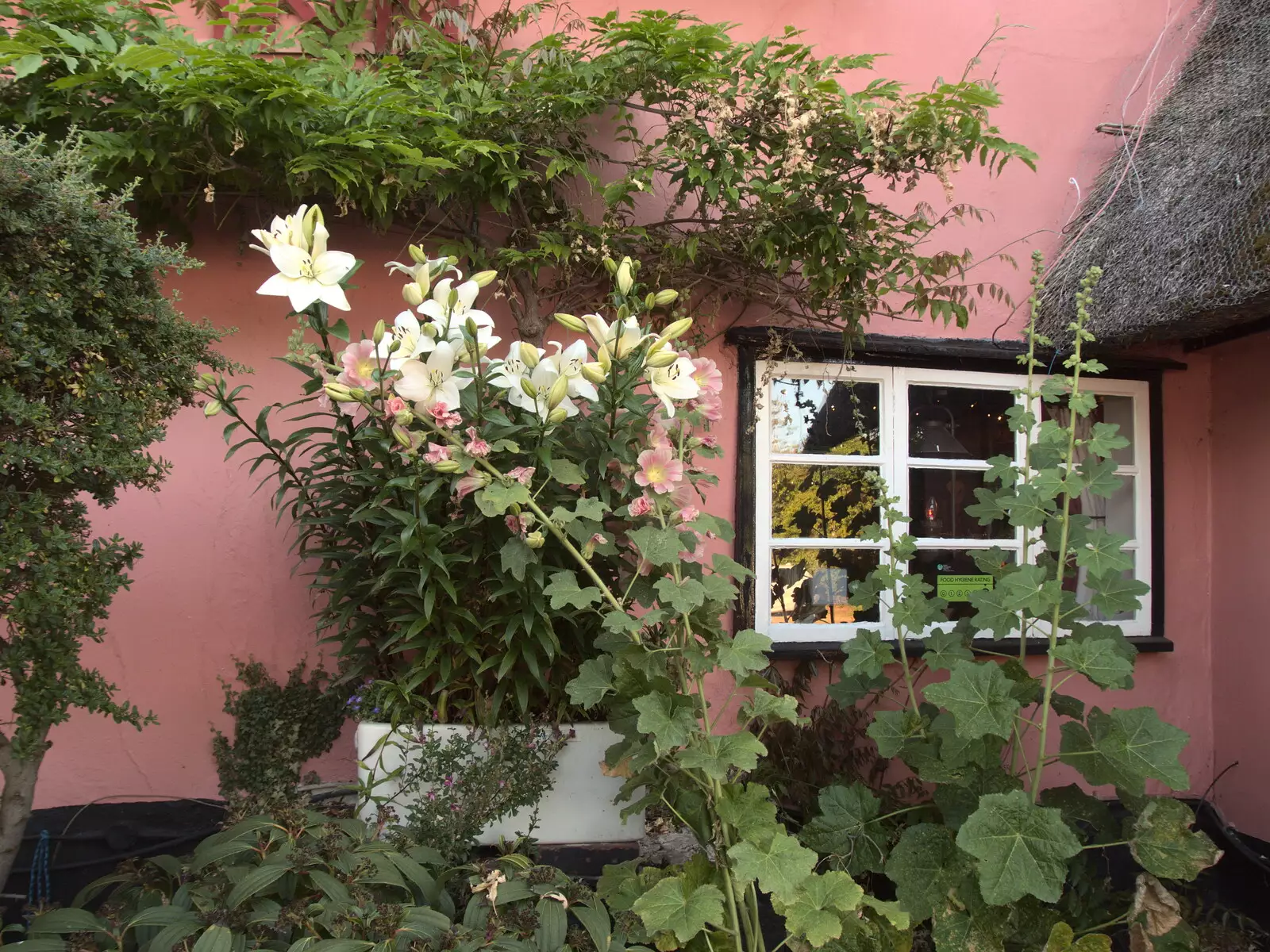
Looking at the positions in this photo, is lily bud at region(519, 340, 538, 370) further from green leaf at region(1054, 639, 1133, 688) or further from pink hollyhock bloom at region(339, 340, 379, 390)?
green leaf at region(1054, 639, 1133, 688)

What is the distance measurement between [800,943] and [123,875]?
4.98ft

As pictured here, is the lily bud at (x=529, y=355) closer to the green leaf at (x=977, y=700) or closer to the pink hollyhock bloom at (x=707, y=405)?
the pink hollyhock bloom at (x=707, y=405)

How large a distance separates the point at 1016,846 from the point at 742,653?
82 cm

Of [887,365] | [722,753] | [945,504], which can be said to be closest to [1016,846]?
[722,753]

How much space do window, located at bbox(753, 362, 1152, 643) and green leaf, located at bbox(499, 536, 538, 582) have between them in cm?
154

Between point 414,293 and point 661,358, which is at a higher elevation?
point 414,293

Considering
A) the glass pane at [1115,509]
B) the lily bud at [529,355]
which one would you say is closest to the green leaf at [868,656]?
the lily bud at [529,355]

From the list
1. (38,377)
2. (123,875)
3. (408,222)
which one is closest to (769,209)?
(408,222)

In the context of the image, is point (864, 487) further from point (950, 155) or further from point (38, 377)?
point (38, 377)

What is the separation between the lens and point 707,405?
1907mm

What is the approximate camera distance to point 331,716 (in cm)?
259

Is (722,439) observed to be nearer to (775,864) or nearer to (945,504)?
A: (945,504)

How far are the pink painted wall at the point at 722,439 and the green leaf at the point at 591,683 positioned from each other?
→ 1388mm

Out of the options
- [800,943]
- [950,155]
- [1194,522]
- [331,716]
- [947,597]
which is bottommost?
[800,943]
